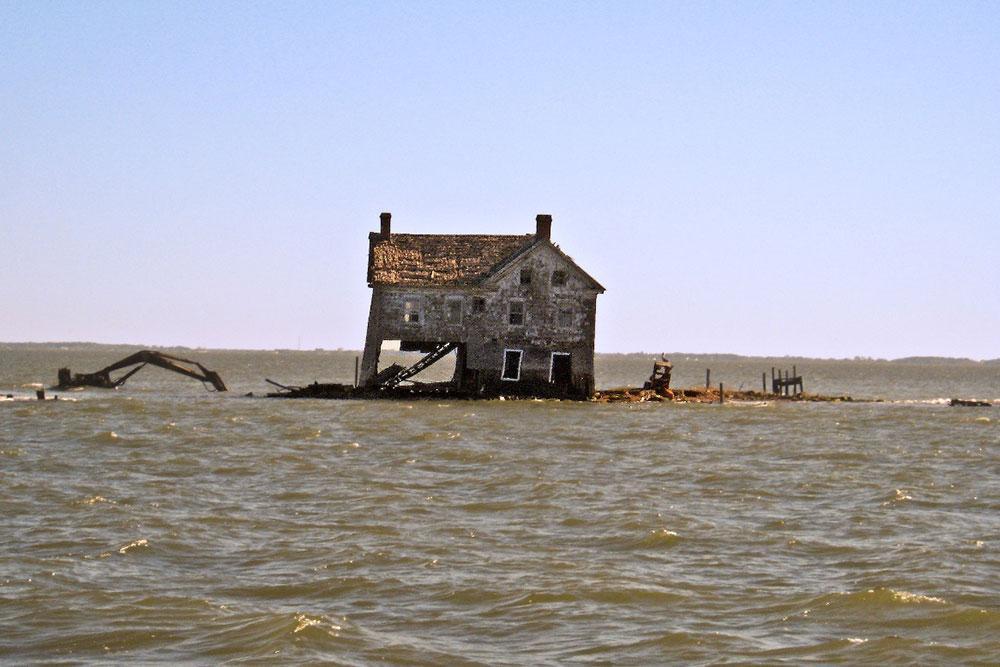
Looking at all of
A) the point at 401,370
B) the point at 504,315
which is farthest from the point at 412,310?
the point at 401,370

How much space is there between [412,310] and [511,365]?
4.53 meters

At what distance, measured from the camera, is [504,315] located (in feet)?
175

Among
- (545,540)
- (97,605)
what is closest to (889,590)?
(545,540)

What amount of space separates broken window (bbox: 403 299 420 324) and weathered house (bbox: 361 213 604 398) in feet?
0.13

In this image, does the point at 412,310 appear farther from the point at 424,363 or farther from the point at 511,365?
the point at 511,365

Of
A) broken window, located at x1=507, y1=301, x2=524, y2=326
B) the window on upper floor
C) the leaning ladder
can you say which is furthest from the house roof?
the leaning ladder

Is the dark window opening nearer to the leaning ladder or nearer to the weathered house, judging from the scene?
the weathered house

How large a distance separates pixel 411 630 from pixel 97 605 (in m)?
3.47

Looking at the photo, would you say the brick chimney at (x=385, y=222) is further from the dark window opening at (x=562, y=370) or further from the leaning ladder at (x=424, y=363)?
the dark window opening at (x=562, y=370)

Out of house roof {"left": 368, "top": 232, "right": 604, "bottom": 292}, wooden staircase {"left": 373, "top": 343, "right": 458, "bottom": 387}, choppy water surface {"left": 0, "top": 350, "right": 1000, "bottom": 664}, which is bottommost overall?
choppy water surface {"left": 0, "top": 350, "right": 1000, "bottom": 664}

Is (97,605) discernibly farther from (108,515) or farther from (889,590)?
(889,590)

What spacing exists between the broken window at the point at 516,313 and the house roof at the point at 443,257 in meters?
1.56

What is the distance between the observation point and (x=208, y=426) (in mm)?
40375

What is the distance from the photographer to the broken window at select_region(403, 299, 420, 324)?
175 ft
